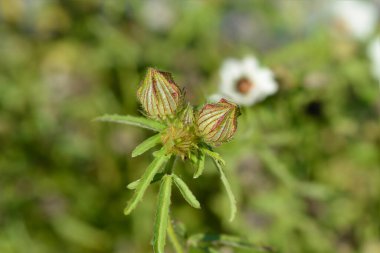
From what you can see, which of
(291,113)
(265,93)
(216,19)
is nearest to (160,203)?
(265,93)

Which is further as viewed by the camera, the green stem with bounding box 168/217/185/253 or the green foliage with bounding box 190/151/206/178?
the green stem with bounding box 168/217/185/253

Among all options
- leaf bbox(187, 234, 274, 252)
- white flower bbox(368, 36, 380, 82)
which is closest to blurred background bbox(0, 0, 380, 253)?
white flower bbox(368, 36, 380, 82)

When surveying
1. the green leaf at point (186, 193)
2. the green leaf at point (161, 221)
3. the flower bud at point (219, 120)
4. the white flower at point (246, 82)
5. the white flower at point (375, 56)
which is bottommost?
the green leaf at point (161, 221)

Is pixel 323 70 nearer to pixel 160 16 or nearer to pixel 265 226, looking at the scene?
pixel 265 226

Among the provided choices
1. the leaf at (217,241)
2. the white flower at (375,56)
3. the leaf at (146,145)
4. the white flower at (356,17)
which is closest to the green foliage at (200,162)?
the leaf at (146,145)

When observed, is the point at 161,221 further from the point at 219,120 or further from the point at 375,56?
the point at 375,56

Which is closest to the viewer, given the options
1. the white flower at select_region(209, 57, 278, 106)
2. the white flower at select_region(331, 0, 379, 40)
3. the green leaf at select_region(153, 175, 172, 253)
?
the green leaf at select_region(153, 175, 172, 253)

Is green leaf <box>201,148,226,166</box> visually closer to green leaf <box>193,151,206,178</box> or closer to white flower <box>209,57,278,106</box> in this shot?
green leaf <box>193,151,206,178</box>

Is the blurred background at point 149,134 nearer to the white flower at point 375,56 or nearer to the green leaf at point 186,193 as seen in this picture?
the white flower at point 375,56
